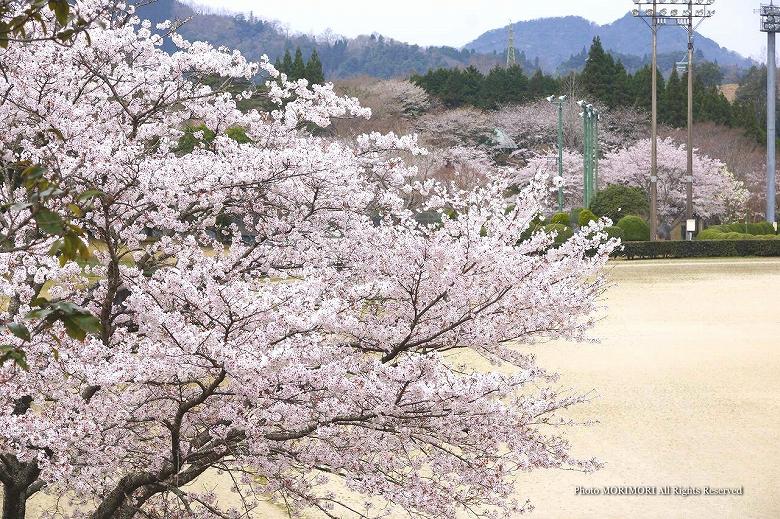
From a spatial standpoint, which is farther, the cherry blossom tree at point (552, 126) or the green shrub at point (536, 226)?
the cherry blossom tree at point (552, 126)

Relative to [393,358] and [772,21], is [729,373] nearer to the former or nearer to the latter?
[393,358]

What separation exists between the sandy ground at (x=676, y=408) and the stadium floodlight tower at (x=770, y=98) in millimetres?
20726

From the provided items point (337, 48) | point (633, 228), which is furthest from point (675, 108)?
point (337, 48)

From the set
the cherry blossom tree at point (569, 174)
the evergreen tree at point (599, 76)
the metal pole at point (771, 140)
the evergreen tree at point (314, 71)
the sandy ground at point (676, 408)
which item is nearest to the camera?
the sandy ground at point (676, 408)

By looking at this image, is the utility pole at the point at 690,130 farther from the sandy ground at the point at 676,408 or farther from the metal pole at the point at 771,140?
the sandy ground at the point at 676,408

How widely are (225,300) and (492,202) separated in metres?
1.91

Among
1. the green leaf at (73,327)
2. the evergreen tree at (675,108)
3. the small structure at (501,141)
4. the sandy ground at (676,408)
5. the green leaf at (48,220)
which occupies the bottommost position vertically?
the sandy ground at (676,408)

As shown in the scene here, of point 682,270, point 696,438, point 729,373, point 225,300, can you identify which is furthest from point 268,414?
point 682,270

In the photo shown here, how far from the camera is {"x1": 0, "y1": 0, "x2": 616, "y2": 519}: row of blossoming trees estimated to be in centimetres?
364

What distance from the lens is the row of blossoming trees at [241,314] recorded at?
3637 millimetres

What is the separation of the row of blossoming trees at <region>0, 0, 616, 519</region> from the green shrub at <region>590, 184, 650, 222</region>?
27.3 metres

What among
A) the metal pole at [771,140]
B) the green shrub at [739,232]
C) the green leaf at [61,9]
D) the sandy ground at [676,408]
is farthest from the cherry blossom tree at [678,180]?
the green leaf at [61,9]

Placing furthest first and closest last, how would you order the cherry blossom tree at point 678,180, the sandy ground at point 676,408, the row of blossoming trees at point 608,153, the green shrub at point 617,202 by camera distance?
the row of blossoming trees at point 608,153 → the cherry blossom tree at point 678,180 → the green shrub at point 617,202 → the sandy ground at point 676,408

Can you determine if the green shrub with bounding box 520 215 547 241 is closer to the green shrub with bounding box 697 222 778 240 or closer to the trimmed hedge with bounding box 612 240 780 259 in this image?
the trimmed hedge with bounding box 612 240 780 259
